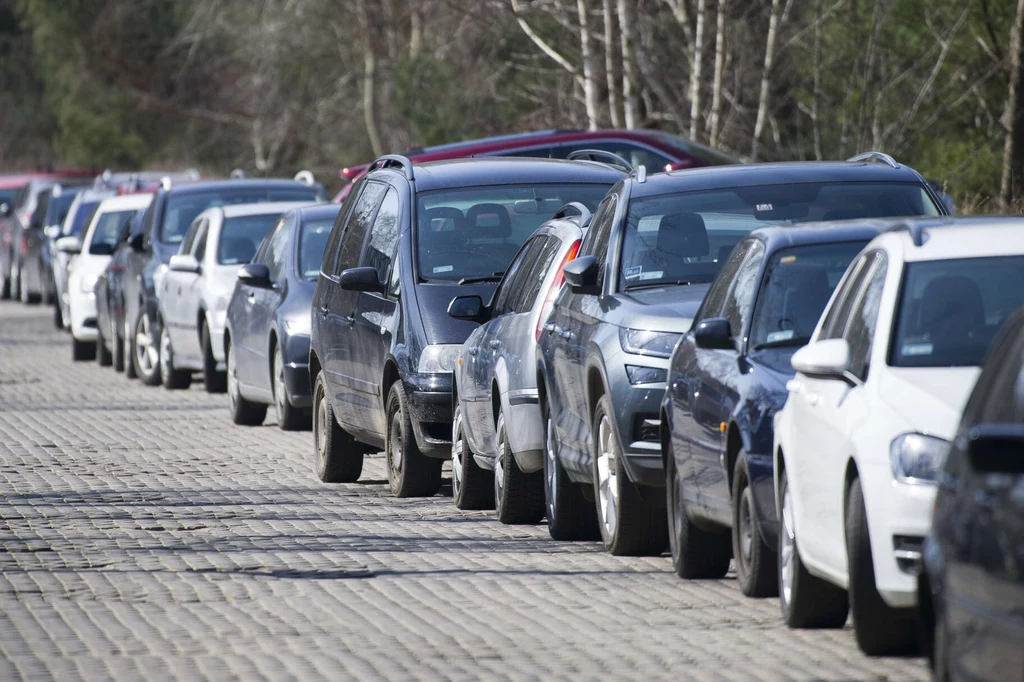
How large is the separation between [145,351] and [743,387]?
15.1 m

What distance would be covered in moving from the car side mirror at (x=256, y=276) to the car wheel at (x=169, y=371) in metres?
4.98

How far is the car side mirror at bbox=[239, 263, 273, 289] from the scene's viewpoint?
17.0 meters

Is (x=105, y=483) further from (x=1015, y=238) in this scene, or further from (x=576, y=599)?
(x=1015, y=238)

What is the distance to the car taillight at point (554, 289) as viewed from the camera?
1134 cm

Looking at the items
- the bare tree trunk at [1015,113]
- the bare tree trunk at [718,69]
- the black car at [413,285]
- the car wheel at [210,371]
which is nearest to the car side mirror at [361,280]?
the black car at [413,285]

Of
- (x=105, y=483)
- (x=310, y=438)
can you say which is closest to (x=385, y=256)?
(x=105, y=483)

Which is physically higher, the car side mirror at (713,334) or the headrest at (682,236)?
the headrest at (682,236)

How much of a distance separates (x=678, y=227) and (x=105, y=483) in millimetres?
4776

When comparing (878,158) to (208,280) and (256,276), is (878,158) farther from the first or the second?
(208,280)

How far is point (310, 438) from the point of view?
56.4 feet

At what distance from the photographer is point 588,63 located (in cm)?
2758

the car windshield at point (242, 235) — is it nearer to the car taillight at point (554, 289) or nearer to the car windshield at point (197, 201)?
the car windshield at point (197, 201)

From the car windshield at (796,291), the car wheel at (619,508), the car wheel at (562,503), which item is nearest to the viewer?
the car windshield at (796,291)

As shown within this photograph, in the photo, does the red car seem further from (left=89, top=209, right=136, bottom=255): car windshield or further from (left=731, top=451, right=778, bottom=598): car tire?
(left=731, top=451, right=778, bottom=598): car tire
